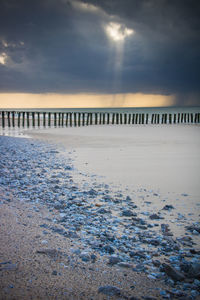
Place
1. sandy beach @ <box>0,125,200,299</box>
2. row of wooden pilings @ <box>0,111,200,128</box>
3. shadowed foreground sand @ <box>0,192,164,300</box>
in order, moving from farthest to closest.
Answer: row of wooden pilings @ <box>0,111,200,128</box>
sandy beach @ <box>0,125,200,299</box>
shadowed foreground sand @ <box>0,192,164,300</box>

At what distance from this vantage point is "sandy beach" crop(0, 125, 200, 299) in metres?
1.95

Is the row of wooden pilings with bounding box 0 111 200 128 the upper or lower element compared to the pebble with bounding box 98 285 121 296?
upper

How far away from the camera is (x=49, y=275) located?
6.57 ft

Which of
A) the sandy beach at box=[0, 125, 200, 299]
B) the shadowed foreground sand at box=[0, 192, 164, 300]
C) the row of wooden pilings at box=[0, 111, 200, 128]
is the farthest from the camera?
the row of wooden pilings at box=[0, 111, 200, 128]

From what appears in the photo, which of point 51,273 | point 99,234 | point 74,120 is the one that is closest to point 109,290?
point 51,273

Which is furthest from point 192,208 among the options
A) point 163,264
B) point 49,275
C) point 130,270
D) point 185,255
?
point 49,275

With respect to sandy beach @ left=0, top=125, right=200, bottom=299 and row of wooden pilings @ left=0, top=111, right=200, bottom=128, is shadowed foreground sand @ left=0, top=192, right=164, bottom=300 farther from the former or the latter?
row of wooden pilings @ left=0, top=111, right=200, bottom=128

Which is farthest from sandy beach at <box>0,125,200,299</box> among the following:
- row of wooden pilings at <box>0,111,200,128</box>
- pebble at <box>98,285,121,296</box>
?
row of wooden pilings at <box>0,111,200,128</box>

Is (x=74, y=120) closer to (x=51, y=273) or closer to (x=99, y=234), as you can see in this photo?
(x=99, y=234)

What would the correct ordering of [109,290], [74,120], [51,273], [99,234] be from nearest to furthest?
[109,290]
[51,273]
[99,234]
[74,120]

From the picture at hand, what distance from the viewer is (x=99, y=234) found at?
9.37 feet

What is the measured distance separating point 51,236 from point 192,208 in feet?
8.04

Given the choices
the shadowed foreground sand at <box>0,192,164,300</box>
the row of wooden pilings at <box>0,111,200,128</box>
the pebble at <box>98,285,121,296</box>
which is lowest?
the pebble at <box>98,285,121,296</box>

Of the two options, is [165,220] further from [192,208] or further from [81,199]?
[81,199]
